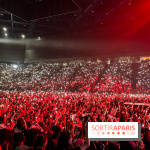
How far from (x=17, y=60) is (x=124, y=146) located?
99.5 ft


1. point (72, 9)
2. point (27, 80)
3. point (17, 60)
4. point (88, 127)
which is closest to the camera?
point (88, 127)

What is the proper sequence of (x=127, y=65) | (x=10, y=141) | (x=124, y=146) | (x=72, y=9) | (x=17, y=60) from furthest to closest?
(x=17, y=60), (x=127, y=65), (x=72, y=9), (x=124, y=146), (x=10, y=141)

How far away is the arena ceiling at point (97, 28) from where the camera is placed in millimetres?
21219

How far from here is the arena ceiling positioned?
21.2 metres

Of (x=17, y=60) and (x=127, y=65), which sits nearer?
(x=127, y=65)

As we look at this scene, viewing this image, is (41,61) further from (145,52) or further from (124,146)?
(124,146)

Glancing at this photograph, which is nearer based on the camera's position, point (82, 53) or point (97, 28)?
point (97, 28)

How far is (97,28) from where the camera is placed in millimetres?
27203

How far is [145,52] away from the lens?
24328mm

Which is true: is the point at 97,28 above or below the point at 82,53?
above

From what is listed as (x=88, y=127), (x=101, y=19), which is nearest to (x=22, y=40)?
(x=101, y=19)

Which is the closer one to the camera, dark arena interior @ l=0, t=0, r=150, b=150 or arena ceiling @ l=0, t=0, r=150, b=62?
dark arena interior @ l=0, t=0, r=150, b=150

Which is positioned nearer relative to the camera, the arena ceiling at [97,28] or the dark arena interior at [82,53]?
the dark arena interior at [82,53]

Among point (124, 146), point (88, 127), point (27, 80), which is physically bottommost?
point (124, 146)
